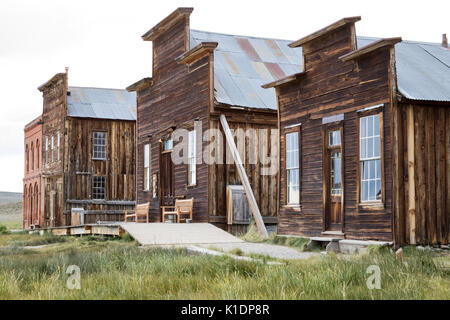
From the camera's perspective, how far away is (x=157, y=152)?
26.3 metres

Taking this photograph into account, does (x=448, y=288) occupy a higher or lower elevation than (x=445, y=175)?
lower

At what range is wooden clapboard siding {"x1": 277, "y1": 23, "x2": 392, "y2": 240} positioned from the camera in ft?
50.8

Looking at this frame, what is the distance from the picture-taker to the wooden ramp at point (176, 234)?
1802 cm

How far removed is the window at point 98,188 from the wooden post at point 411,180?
23.3 metres

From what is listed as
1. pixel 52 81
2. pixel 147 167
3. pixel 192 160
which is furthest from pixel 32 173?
pixel 192 160

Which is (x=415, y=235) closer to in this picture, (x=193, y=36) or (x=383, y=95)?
(x=383, y=95)

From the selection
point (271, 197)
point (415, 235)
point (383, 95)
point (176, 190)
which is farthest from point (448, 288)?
point (176, 190)

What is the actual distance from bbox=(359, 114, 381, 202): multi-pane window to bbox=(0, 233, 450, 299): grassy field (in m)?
3.93

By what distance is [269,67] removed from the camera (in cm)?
2531

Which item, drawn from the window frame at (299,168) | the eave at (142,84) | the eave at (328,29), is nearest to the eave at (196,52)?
the eave at (142,84)

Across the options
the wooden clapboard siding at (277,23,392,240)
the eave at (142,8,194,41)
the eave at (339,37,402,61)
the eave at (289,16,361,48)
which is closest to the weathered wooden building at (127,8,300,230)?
the eave at (142,8,194,41)

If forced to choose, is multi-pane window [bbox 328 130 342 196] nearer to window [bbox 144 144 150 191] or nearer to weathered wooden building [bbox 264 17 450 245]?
weathered wooden building [bbox 264 17 450 245]

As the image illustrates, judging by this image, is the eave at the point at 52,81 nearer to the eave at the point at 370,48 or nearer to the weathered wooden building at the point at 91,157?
the weathered wooden building at the point at 91,157

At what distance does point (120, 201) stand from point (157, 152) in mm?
10376
